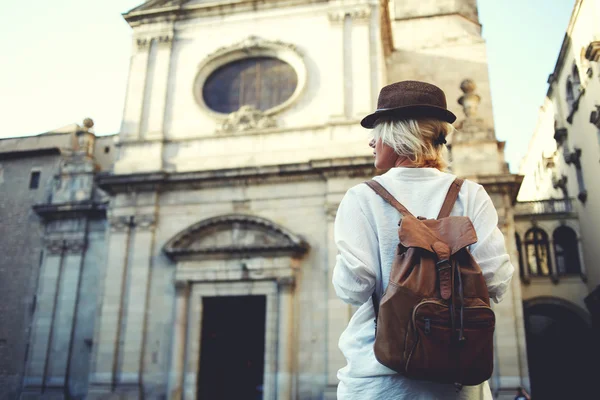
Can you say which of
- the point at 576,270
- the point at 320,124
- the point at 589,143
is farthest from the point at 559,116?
the point at 320,124

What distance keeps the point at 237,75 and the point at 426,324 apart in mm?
17545

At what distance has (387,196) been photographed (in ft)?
7.93

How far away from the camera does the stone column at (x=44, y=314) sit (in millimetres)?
17531

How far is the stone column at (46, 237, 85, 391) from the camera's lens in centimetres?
1750

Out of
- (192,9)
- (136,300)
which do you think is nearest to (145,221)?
(136,300)

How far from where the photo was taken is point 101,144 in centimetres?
2303

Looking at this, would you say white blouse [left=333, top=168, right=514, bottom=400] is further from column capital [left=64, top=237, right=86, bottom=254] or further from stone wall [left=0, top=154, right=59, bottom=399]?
stone wall [left=0, top=154, right=59, bottom=399]

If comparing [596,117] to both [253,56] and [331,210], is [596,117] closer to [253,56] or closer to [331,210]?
[331,210]

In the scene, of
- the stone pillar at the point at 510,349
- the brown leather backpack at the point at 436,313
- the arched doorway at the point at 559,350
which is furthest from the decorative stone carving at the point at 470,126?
the brown leather backpack at the point at 436,313

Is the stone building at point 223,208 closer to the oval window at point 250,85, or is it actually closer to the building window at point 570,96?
the oval window at point 250,85

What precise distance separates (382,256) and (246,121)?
15531 millimetres

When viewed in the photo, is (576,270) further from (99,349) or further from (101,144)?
(101,144)

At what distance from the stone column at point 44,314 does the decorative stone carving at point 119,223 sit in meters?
3.00

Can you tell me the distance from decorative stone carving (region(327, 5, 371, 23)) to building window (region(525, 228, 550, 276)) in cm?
968
